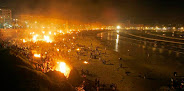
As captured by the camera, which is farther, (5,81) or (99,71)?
(99,71)

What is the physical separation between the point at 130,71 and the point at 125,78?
2.45m

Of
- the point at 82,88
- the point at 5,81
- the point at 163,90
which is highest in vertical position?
the point at 5,81

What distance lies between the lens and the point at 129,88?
38.0ft

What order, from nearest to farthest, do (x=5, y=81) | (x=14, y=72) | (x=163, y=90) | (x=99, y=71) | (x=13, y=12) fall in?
(x=5, y=81) < (x=14, y=72) < (x=163, y=90) < (x=99, y=71) < (x=13, y=12)

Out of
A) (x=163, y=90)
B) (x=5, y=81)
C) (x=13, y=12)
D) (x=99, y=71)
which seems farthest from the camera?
(x=13, y=12)

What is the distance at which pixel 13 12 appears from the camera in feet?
286

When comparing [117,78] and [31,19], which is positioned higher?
[31,19]

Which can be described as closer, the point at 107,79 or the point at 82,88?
the point at 82,88

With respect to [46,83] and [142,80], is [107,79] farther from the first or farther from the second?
[46,83]

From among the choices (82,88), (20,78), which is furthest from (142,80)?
(20,78)

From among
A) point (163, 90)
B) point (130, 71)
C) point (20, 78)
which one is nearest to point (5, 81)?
point (20, 78)

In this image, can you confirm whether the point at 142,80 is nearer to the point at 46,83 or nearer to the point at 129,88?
the point at 129,88

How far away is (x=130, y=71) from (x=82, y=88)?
812 cm

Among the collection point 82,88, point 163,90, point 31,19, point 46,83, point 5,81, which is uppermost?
point 31,19
